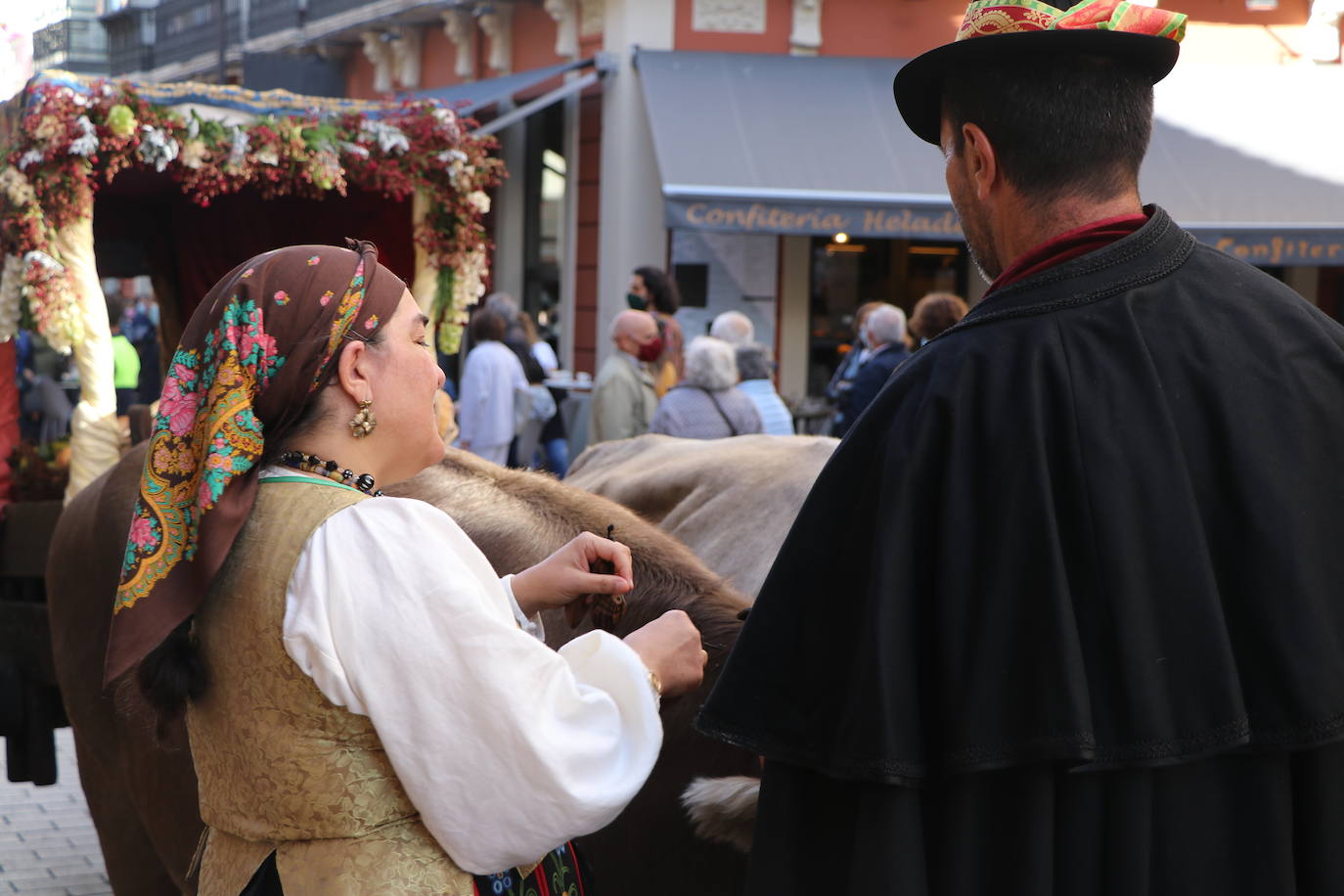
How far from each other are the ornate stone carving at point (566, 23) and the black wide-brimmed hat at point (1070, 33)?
12.3 m

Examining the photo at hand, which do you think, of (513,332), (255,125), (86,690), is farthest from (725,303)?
(86,690)

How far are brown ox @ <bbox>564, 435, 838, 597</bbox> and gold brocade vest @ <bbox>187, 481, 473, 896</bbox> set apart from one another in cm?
194

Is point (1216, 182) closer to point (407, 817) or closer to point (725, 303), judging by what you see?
point (725, 303)

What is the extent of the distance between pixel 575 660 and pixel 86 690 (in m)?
2.25

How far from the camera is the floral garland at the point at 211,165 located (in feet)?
16.4

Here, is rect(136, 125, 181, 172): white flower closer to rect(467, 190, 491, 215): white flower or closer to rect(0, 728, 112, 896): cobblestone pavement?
rect(467, 190, 491, 215): white flower

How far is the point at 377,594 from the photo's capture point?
160cm

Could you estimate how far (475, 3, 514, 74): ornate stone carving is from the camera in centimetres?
1449

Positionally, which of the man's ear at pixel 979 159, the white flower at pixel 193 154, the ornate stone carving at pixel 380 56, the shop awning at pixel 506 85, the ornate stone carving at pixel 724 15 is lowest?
the white flower at pixel 193 154

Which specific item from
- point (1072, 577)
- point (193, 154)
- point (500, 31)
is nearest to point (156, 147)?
point (193, 154)

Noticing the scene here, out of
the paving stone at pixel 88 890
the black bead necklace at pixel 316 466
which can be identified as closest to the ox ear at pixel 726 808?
the black bead necklace at pixel 316 466

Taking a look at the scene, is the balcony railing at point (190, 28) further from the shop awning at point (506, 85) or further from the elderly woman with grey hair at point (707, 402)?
the elderly woman with grey hair at point (707, 402)

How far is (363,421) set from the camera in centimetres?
177

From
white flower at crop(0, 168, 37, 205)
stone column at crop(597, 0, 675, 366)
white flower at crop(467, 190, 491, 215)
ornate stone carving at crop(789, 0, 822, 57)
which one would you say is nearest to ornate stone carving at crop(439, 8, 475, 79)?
stone column at crop(597, 0, 675, 366)
